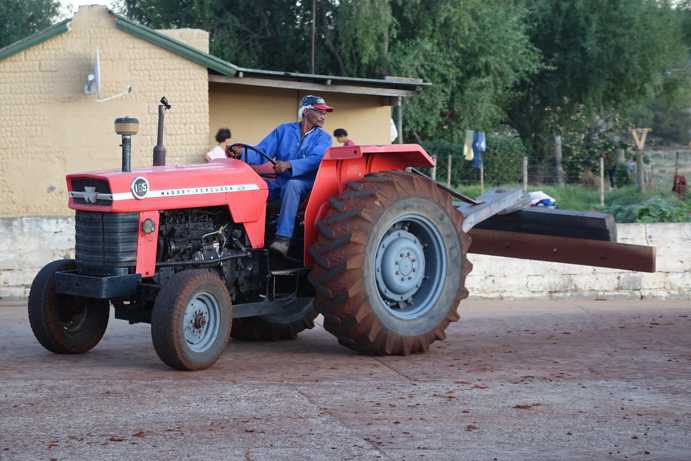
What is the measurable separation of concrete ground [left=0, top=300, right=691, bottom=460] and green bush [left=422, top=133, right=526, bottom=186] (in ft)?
85.2

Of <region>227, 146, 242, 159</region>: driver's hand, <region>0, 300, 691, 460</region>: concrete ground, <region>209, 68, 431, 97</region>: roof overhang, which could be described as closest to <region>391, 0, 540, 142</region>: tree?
<region>209, 68, 431, 97</region>: roof overhang

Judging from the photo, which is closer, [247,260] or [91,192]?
[91,192]

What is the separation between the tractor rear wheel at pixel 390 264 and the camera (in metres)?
8.35

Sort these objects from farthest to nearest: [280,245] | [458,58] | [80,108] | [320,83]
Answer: [458,58] < [320,83] < [80,108] < [280,245]

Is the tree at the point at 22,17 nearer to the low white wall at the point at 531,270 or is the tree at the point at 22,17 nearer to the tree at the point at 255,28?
the tree at the point at 255,28

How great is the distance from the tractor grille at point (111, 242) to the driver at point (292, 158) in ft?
3.63

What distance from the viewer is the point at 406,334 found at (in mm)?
8781

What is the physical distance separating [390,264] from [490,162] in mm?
29100

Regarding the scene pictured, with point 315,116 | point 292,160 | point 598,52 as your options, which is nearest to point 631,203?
point 315,116

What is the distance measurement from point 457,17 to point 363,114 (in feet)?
45.4

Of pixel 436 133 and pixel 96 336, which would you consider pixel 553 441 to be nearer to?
pixel 96 336

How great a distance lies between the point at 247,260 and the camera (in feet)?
28.1

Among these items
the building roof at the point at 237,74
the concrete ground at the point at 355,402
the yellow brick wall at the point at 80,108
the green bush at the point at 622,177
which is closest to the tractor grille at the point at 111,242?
the concrete ground at the point at 355,402

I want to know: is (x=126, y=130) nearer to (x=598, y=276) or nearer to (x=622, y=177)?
(x=598, y=276)
